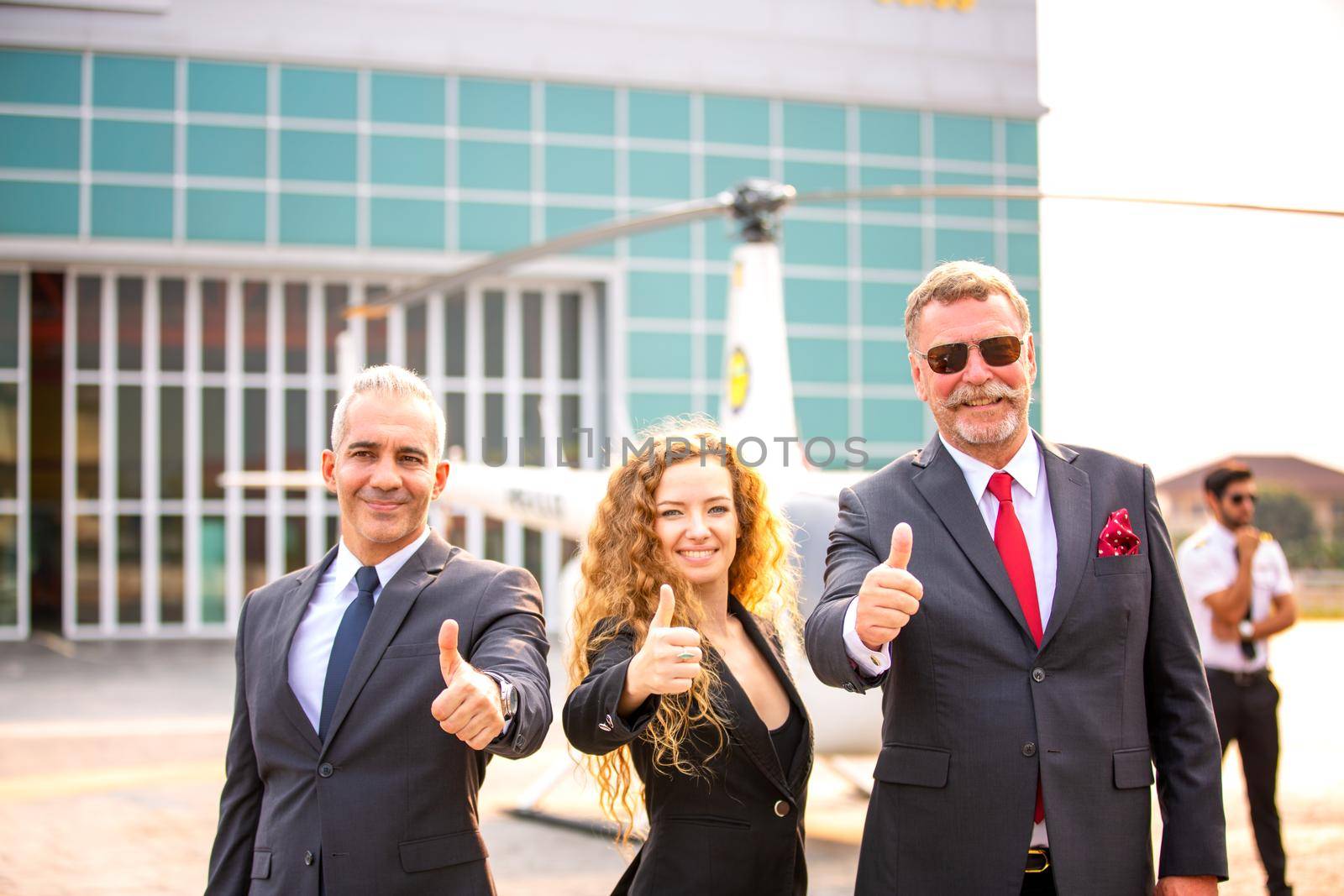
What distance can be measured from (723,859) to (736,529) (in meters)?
0.76

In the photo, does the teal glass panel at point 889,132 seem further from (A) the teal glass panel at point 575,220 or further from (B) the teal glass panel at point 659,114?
(A) the teal glass panel at point 575,220

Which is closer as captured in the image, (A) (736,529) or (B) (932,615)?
(B) (932,615)

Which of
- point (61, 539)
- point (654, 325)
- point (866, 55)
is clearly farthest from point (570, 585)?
point (866, 55)

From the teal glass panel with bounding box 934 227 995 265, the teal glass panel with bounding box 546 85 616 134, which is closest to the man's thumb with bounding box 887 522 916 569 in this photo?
the teal glass panel with bounding box 546 85 616 134

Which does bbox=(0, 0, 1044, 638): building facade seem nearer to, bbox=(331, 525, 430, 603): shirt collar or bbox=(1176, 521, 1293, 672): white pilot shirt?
bbox=(1176, 521, 1293, 672): white pilot shirt

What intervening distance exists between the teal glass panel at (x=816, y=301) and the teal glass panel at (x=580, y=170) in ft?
10.9

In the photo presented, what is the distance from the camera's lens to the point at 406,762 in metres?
2.16

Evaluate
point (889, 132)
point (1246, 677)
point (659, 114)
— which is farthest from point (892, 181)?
point (1246, 677)

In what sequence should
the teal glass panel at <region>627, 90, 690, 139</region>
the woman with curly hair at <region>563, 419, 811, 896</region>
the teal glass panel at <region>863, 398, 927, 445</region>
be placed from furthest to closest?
1. the teal glass panel at <region>863, 398, 927, 445</region>
2. the teal glass panel at <region>627, 90, 690, 139</region>
3. the woman with curly hair at <region>563, 419, 811, 896</region>

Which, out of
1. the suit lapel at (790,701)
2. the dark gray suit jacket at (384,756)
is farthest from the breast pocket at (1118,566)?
the dark gray suit jacket at (384,756)

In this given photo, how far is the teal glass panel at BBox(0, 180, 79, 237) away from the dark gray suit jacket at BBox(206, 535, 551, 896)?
53.0ft

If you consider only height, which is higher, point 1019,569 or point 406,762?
point 1019,569

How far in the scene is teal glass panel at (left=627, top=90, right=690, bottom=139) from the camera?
17.8 m

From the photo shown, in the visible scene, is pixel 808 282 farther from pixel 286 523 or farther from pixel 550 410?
pixel 286 523
